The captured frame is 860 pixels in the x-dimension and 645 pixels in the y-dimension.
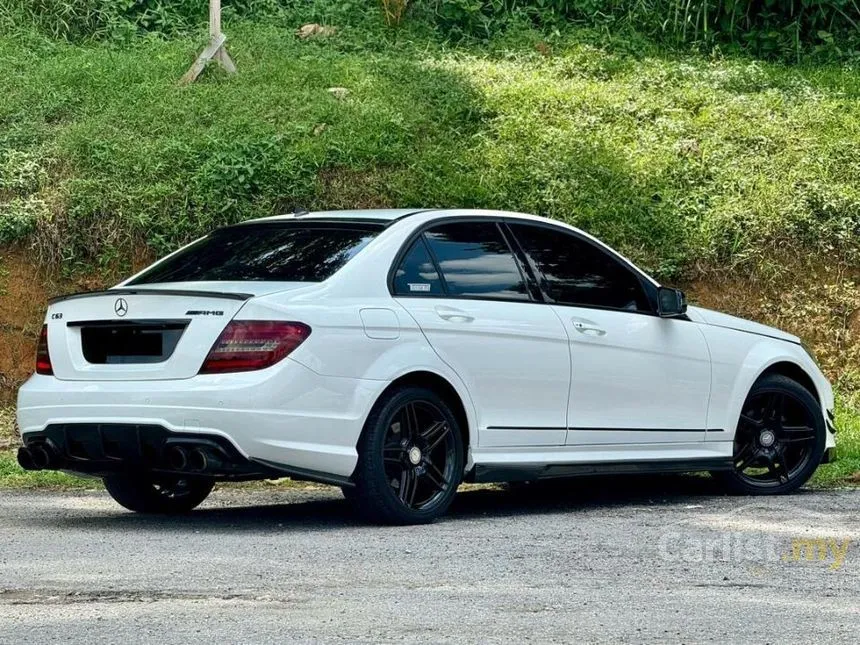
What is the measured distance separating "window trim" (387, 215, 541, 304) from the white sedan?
1 cm

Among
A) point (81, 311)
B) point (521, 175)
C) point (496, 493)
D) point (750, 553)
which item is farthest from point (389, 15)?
point (750, 553)

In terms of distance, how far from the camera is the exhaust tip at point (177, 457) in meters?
7.37

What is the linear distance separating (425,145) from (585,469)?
6901mm

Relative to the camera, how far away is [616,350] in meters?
8.87

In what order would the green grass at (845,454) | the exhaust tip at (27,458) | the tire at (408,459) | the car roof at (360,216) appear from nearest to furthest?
the tire at (408,459) → the exhaust tip at (27,458) → the car roof at (360,216) → the green grass at (845,454)

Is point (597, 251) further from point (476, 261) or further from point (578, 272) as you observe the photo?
point (476, 261)

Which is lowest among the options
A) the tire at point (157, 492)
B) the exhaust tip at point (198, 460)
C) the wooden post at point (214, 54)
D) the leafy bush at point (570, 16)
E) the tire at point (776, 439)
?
the tire at point (157, 492)

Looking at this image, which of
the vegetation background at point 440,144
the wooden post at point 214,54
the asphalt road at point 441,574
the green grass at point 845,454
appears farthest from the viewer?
the wooden post at point 214,54

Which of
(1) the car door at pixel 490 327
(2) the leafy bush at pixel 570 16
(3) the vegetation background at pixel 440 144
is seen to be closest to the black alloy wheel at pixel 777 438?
(1) the car door at pixel 490 327

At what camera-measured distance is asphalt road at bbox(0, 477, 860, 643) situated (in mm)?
A: 5309

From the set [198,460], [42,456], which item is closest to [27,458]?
[42,456]

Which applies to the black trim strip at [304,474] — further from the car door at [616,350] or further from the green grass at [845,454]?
the green grass at [845,454]

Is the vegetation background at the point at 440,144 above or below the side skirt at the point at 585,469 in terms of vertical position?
above

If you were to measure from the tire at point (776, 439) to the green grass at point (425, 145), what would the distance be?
4342 millimetres
